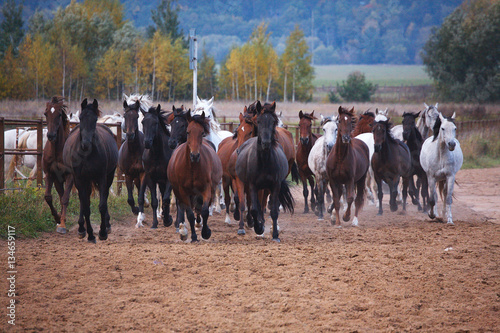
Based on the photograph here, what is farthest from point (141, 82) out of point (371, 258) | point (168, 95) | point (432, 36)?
point (371, 258)

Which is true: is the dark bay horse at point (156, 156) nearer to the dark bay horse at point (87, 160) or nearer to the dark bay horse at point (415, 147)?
the dark bay horse at point (87, 160)

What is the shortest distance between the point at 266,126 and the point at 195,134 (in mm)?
1043

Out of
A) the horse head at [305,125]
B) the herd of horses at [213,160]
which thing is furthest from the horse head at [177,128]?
the horse head at [305,125]

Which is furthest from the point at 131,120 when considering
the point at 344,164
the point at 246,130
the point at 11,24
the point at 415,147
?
the point at 11,24

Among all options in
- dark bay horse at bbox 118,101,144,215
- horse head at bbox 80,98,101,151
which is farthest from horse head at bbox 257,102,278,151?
dark bay horse at bbox 118,101,144,215

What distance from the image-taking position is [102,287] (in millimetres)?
5219

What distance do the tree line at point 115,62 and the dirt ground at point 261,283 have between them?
37.5m

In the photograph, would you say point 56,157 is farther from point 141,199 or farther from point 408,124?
point 408,124

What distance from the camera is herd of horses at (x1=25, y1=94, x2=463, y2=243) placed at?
768 centimetres

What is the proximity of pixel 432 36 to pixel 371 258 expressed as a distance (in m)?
50.6

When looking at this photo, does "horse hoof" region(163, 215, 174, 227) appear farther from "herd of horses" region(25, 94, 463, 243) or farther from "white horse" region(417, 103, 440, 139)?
"white horse" region(417, 103, 440, 139)

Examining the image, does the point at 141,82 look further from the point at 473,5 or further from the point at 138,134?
the point at 138,134

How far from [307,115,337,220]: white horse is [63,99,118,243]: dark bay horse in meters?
4.48

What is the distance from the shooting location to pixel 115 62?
47.8 m
